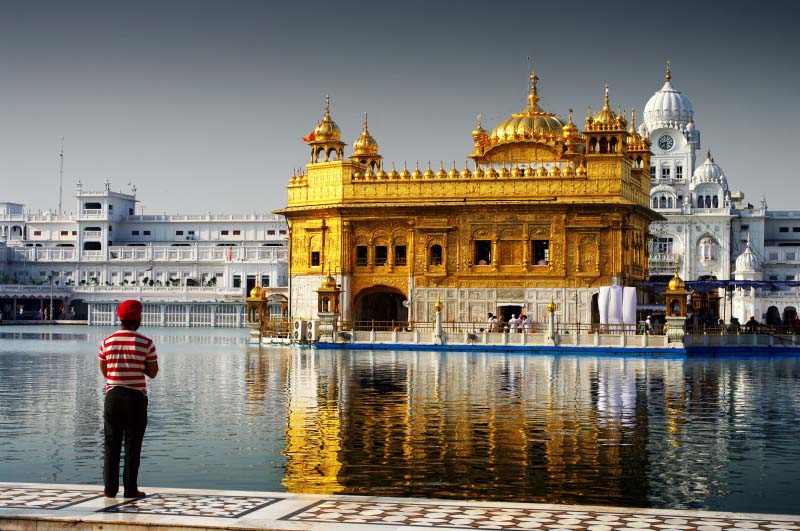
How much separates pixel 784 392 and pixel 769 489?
1467 centimetres

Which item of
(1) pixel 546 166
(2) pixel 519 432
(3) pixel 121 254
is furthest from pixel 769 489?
(3) pixel 121 254

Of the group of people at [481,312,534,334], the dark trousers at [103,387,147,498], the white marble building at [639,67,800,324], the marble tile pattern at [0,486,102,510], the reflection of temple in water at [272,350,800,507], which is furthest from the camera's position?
the white marble building at [639,67,800,324]

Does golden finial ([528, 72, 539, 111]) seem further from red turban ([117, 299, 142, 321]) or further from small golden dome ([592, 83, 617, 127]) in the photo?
red turban ([117, 299, 142, 321])

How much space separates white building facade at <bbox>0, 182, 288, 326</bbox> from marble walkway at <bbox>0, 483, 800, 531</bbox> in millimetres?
86542

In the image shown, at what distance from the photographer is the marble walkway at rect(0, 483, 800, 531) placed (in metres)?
10.3

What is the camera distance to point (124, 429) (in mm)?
11789

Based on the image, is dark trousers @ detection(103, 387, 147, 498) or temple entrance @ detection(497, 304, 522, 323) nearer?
dark trousers @ detection(103, 387, 147, 498)

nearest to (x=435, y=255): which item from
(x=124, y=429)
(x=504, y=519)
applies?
(x=124, y=429)

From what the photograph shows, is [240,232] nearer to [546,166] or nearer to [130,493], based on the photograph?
[546,166]

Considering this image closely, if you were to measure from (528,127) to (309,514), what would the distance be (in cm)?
4710

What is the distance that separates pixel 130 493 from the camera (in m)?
11.6

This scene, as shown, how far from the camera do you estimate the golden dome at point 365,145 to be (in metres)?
59.8

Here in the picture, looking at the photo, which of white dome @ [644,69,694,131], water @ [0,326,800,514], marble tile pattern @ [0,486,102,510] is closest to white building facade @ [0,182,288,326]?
white dome @ [644,69,694,131]

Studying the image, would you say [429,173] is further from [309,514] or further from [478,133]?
[309,514]
